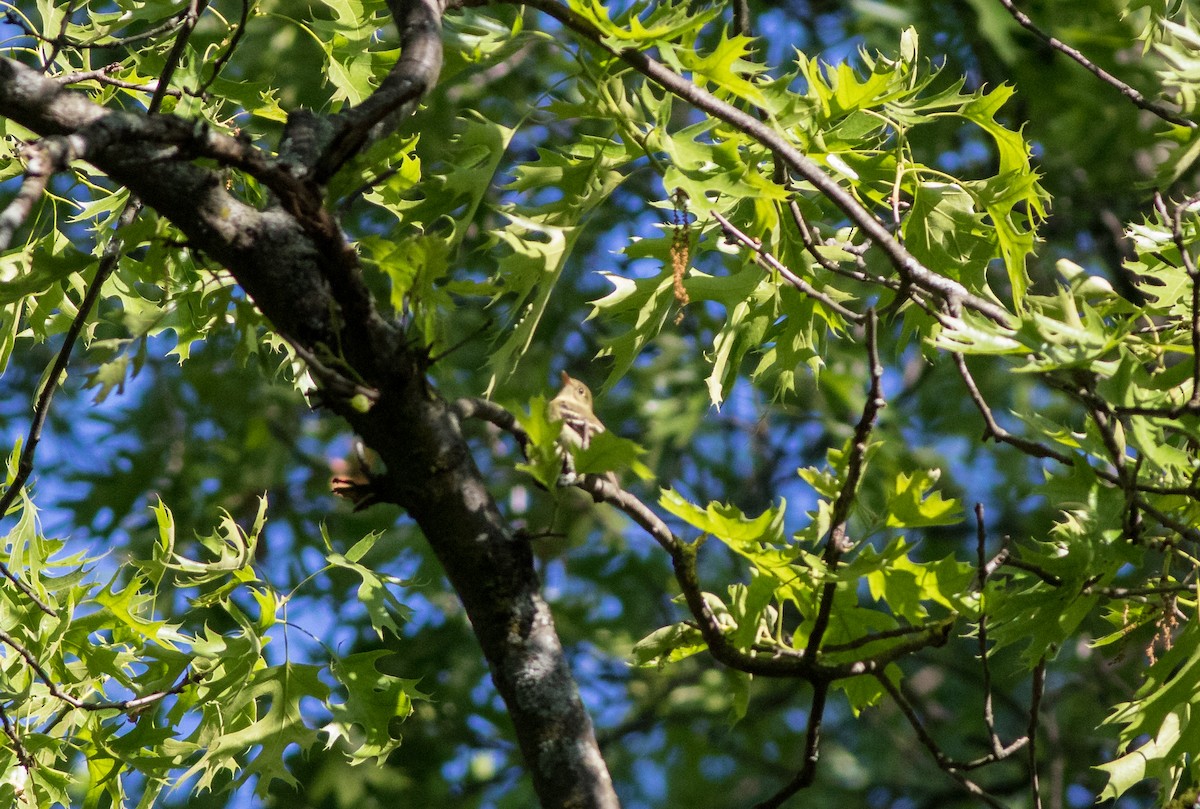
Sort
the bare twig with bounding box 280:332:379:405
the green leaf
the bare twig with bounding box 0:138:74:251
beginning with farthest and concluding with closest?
the green leaf
the bare twig with bounding box 280:332:379:405
the bare twig with bounding box 0:138:74:251

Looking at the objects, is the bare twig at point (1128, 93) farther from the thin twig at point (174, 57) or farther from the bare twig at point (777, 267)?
the thin twig at point (174, 57)

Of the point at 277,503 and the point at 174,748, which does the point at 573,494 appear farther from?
the point at 174,748

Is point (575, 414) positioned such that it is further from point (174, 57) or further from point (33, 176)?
point (33, 176)

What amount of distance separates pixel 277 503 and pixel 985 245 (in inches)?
169

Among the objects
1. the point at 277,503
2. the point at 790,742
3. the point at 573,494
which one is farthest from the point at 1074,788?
the point at 277,503

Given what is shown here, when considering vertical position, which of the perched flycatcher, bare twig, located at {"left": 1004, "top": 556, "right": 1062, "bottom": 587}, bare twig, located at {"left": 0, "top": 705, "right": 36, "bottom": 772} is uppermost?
the perched flycatcher

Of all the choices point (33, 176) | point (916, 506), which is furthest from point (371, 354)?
point (916, 506)

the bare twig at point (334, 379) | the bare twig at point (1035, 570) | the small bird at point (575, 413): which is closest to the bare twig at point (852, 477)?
the bare twig at point (1035, 570)

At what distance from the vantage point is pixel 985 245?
5.31 ft

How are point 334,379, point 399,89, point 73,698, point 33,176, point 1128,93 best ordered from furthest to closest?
point 1128,93, point 73,698, point 399,89, point 334,379, point 33,176

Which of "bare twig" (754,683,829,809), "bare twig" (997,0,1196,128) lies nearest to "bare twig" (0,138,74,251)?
"bare twig" (754,683,829,809)

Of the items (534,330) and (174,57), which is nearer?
(174,57)

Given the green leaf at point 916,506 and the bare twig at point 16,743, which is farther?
the bare twig at point 16,743

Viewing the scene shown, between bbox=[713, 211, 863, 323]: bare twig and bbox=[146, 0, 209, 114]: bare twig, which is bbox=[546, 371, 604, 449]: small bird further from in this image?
bbox=[146, 0, 209, 114]: bare twig
